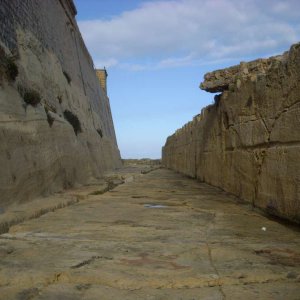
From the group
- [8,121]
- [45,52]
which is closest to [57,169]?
[8,121]

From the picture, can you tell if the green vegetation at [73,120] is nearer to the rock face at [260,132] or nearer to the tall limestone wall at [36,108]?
the tall limestone wall at [36,108]

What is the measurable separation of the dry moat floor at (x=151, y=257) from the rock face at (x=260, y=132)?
1.37 ft

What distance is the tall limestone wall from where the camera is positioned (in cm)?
643

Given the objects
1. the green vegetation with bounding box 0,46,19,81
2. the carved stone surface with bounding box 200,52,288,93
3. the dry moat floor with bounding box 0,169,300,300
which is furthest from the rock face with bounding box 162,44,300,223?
the green vegetation with bounding box 0,46,19,81

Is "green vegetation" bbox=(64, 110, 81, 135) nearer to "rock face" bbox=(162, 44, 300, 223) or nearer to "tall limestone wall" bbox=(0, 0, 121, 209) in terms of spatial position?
"tall limestone wall" bbox=(0, 0, 121, 209)

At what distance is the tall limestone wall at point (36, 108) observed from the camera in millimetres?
6434

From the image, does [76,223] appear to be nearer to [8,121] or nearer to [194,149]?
[8,121]

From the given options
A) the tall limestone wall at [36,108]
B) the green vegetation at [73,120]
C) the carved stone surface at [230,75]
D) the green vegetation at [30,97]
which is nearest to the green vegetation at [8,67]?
the tall limestone wall at [36,108]

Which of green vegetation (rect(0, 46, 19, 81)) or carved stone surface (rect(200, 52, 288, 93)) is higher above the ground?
green vegetation (rect(0, 46, 19, 81))

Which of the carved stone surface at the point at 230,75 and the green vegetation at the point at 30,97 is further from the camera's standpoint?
the green vegetation at the point at 30,97

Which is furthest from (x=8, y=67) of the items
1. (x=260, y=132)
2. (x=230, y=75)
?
(x=260, y=132)

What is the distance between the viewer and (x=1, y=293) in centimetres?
222

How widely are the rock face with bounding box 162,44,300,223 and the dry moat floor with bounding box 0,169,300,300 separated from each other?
1.37 ft

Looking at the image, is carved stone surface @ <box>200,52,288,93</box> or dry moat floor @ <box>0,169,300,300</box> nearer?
dry moat floor @ <box>0,169,300,300</box>
